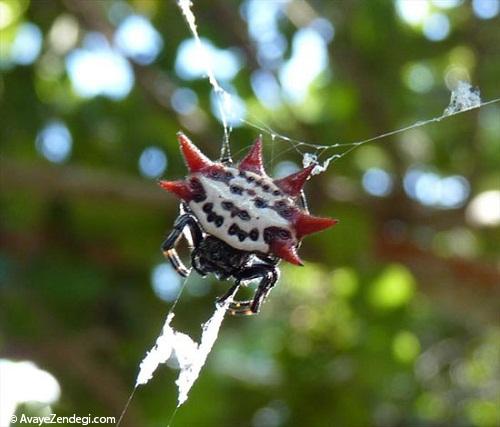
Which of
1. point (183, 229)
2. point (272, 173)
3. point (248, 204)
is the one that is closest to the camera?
point (248, 204)

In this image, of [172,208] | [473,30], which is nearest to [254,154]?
[172,208]

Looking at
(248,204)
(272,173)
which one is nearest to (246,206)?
(248,204)

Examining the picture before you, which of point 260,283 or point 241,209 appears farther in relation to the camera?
point 260,283

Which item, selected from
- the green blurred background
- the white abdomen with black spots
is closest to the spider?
the white abdomen with black spots

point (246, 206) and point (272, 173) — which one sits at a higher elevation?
point (272, 173)

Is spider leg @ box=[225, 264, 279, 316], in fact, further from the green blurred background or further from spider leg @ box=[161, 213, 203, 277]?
the green blurred background

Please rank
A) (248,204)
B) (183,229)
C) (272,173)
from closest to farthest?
(248,204) < (183,229) < (272,173)

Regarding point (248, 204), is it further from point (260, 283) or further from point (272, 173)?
point (272, 173)

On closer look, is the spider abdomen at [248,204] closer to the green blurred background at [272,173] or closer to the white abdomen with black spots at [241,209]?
the white abdomen with black spots at [241,209]

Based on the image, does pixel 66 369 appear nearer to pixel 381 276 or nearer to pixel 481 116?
pixel 381 276
